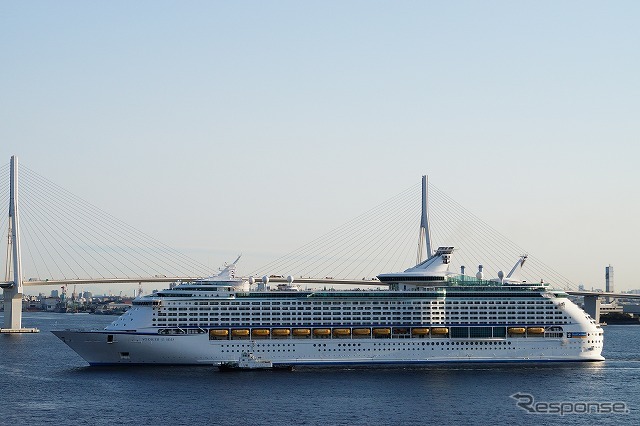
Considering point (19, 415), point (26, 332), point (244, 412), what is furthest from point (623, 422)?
point (26, 332)

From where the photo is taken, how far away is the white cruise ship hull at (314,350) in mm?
47875

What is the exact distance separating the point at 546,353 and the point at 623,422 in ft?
52.5

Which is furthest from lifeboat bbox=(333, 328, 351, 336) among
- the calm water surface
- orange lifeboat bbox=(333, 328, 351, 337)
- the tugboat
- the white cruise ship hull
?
the tugboat

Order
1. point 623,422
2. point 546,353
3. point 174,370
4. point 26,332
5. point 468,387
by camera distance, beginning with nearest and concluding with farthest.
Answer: point 623,422 < point 468,387 < point 174,370 < point 546,353 < point 26,332

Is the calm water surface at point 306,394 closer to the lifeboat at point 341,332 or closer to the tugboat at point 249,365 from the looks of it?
the tugboat at point 249,365

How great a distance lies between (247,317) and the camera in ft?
161

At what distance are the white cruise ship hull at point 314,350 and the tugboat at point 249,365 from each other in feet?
1.63

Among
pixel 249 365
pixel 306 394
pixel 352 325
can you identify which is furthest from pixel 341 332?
pixel 306 394

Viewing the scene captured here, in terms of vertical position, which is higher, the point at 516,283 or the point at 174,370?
the point at 516,283

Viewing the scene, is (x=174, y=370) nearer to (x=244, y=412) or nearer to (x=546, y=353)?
(x=244, y=412)

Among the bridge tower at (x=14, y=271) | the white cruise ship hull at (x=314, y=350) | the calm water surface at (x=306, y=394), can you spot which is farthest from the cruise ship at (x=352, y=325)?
the bridge tower at (x=14, y=271)

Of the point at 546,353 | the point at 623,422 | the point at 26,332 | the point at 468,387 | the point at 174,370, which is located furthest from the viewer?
the point at 26,332

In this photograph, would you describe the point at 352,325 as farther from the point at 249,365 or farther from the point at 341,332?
the point at 249,365

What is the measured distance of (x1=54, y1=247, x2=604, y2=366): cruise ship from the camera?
48.2m
